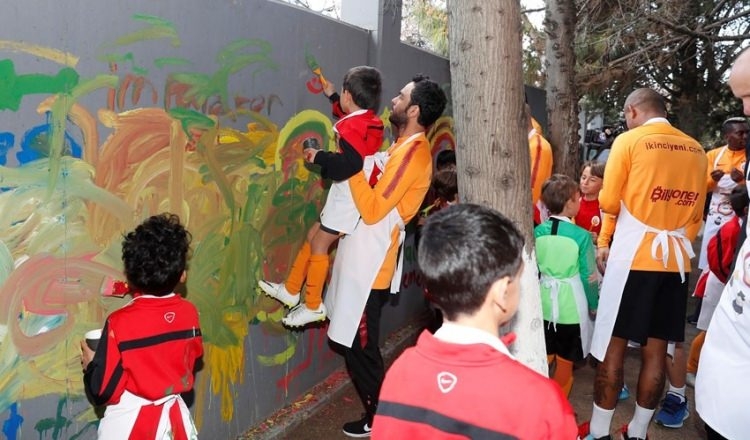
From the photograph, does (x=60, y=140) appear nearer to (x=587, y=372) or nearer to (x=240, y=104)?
(x=240, y=104)

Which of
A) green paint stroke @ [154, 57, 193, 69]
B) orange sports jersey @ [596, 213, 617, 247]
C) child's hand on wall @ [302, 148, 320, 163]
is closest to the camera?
green paint stroke @ [154, 57, 193, 69]

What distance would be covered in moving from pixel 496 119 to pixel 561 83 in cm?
600

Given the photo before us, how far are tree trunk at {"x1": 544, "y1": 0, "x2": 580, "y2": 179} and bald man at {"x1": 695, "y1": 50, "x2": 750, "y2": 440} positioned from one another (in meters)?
5.75

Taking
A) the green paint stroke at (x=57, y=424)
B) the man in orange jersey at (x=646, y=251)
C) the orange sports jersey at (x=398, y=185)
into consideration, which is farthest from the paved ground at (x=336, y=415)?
the green paint stroke at (x=57, y=424)

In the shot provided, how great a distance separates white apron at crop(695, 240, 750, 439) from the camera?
254 cm

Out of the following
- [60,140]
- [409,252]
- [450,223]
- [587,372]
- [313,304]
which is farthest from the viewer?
[409,252]

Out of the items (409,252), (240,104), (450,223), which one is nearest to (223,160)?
(240,104)

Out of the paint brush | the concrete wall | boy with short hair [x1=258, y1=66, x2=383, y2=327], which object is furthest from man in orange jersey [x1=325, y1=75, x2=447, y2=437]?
the paint brush

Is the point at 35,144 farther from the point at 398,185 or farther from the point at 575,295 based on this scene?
the point at 575,295

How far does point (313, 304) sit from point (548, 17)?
5547mm

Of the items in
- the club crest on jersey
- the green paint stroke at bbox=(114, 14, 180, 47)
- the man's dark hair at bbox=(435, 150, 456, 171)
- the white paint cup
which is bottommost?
the white paint cup

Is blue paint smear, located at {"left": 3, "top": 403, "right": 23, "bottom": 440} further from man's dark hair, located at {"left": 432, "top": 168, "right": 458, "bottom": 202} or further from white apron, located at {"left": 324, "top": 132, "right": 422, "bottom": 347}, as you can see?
man's dark hair, located at {"left": 432, "top": 168, "right": 458, "bottom": 202}

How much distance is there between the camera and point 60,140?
2668 mm

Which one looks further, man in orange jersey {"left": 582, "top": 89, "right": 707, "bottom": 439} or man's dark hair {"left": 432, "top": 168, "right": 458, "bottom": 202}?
man's dark hair {"left": 432, "top": 168, "right": 458, "bottom": 202}
